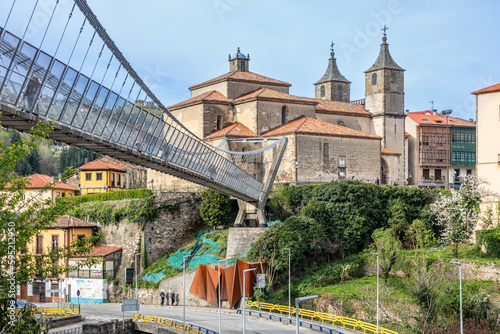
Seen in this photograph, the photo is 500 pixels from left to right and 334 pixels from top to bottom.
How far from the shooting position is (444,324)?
3231 centimetres

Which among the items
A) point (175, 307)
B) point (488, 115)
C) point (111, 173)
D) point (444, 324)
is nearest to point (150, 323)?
point (175, 307)

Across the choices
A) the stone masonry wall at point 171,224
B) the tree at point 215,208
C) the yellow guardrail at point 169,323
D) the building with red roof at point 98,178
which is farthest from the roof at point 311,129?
the yellow guardrail at point 169,323

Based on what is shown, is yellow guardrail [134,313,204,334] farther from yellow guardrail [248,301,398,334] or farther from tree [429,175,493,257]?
tree [429,175,493,257]

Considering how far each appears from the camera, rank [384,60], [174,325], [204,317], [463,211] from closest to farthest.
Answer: [174,325]
[204,317]
[463,211]
[384,60]

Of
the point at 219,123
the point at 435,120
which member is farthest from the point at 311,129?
the point at 435,120

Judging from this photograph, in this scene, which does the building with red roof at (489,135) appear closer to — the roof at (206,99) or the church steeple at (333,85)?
the roof at (206,99)

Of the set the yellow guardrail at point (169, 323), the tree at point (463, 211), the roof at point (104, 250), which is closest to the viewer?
the yellow guardrail at point (169, 323)

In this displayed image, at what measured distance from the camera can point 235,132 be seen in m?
55.8

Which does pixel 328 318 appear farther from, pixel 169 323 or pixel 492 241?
pixel 492 241

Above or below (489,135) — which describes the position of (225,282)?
below

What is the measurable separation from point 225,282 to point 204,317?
373 cm

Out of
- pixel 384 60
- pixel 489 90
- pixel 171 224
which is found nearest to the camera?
pixel 489 90

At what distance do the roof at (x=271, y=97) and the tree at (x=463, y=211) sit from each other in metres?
17.3

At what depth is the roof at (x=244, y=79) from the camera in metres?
61.5
